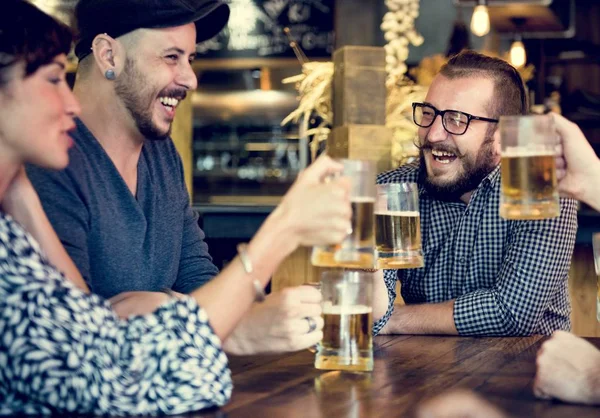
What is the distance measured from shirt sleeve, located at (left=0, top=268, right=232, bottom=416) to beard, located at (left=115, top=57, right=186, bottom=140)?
89cm

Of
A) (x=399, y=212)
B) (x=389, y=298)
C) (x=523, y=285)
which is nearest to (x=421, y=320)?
(x=389, y=298)

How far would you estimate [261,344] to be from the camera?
5.97 ft

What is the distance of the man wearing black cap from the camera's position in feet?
6.67

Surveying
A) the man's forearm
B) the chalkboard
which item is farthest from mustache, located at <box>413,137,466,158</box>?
the chalkboard

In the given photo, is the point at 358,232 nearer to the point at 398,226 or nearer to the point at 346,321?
the point at 346,321

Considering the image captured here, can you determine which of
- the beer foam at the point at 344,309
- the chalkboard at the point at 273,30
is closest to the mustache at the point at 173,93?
the beer foam at the point at 344,309

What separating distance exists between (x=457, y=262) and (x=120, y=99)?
1038mm

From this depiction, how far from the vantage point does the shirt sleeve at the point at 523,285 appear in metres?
2.38

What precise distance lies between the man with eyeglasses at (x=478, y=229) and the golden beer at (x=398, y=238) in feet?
1.21

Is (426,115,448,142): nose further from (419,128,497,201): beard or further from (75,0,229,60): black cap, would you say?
(75,0,229,60): black cap

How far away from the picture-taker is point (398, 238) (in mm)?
2033

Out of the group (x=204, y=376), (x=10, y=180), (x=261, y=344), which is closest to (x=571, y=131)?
(x=261, y=344)

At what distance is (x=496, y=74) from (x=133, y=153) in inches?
44.3

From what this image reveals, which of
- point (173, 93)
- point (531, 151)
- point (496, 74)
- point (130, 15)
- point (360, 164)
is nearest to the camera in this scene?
point (360, 164)
